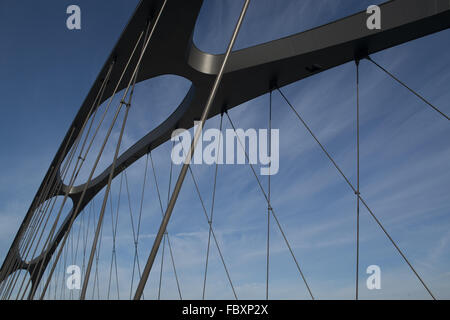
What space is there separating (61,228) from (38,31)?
75.0 ft

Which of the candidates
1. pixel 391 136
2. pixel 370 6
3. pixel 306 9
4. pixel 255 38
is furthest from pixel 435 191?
pixel 255 38

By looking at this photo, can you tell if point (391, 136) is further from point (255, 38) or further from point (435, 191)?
point (255, 38)

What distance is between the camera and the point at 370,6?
23.6ft

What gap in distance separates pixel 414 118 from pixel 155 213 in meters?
12.2

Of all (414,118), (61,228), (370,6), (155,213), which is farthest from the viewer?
(61,228)

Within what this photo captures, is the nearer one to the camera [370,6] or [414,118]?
[370,6]

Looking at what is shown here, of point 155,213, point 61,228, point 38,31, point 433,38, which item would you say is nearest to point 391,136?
point 433,38

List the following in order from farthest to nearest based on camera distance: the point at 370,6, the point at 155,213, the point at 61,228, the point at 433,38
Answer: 1. the point at 61,228
2. the point at 155,213
3. the point at 433,38
4. the point at 370,6

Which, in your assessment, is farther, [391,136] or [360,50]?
[391,136]

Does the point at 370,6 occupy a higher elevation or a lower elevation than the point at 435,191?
higher

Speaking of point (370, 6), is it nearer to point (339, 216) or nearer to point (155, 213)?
A: point (339, 216)

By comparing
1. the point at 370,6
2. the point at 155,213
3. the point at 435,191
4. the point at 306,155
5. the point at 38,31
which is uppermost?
the point at 38,31

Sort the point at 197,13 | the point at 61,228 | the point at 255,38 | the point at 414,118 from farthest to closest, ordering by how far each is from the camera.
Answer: the point at 61,228, the point at 255,38, the point at 414,118, the point at 197,13

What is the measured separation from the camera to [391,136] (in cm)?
980
